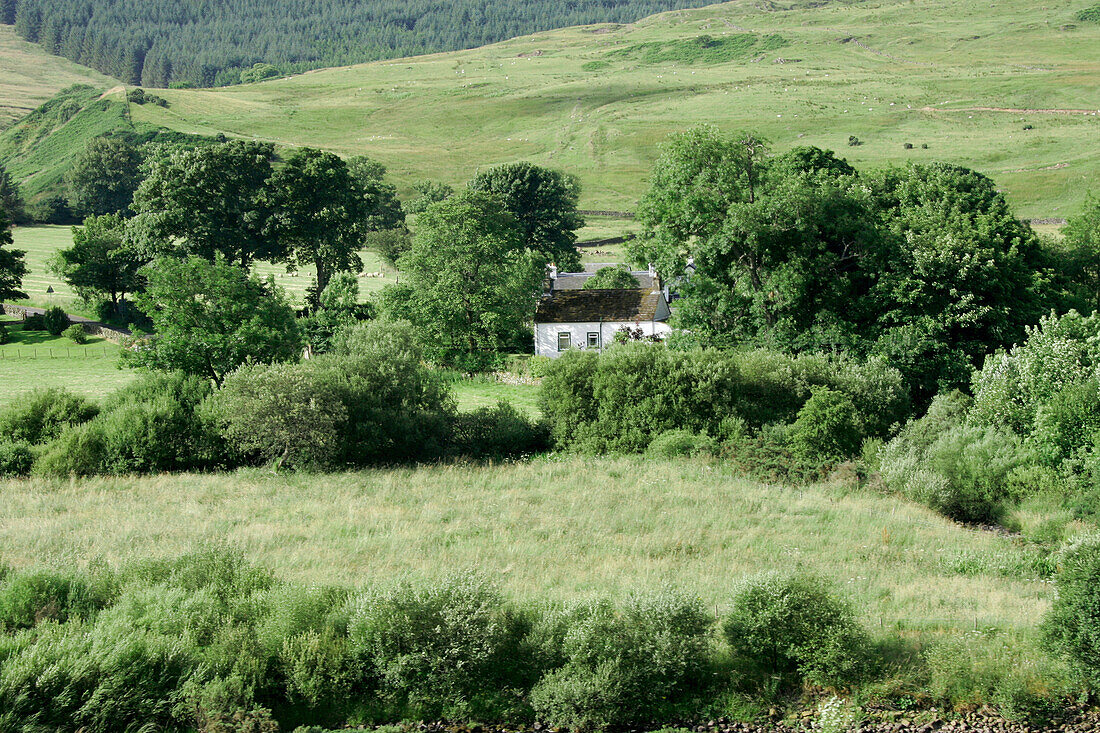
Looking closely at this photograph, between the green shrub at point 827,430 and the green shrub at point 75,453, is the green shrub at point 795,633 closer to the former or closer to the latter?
the green shrub at point 827,430

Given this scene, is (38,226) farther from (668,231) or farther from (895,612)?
(895,612)

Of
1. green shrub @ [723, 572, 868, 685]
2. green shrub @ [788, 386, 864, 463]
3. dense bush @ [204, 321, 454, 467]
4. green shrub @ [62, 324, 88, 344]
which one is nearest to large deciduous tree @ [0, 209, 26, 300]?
green shrub @ [62, 324, 88, 344]

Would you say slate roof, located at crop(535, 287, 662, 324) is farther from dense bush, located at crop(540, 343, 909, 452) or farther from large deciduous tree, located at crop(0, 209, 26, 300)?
large deciduous tree, located at crop(0, 209, 26, 300)

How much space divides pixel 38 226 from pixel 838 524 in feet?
354

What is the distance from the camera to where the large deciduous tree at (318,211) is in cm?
5656

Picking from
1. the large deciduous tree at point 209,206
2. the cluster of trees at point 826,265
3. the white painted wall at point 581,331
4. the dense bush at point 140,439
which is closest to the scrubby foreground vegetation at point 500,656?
the dense bush at point 140,439

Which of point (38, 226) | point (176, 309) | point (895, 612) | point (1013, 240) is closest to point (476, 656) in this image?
point (895, 612)

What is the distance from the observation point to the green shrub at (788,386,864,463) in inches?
1060

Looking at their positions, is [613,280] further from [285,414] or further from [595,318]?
[285,414]

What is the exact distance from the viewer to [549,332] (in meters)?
49.3

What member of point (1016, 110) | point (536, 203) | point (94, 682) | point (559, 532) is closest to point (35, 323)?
point (536, 203)

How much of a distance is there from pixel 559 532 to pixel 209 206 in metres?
43.1

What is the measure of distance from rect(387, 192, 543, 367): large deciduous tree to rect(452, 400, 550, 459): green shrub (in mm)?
15087

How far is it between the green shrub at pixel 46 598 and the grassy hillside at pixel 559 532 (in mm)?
2399
